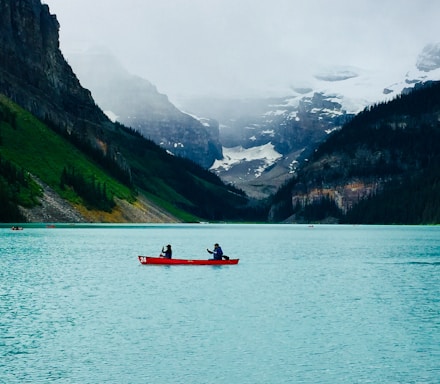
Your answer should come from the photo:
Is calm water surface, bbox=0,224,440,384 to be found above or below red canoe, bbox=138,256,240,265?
below

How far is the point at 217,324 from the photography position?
57.1 metres

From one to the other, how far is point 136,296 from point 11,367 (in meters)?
31.0

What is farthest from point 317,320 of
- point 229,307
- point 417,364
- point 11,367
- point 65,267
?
point 65,267

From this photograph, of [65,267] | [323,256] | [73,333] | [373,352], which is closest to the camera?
[373,352]

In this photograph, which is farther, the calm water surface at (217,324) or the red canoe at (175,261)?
the red canoe at (175,261)

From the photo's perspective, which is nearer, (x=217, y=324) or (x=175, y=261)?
(x=217, y=324)

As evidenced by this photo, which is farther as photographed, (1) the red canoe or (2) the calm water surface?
(1) the red canoe

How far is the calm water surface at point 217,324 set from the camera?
42375 mm

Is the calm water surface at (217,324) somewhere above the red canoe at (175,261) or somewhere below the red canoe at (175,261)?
below

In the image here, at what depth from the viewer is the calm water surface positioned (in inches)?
1668

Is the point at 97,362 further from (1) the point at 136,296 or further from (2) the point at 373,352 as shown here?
(1) the point at 136,296

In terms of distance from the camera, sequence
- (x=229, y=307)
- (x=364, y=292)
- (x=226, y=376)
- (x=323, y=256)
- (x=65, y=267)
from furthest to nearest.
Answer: (x=323, y=256)
(x=65, y=267)
(x=364, y=292)
(x=229, y=307)
(x=226, y=376)

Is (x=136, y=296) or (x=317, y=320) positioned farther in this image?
(x=136, y=296)

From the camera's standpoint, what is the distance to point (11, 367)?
42531 mm
